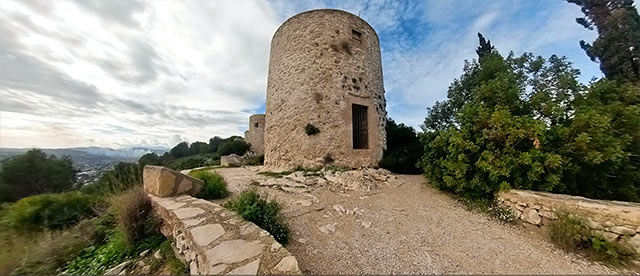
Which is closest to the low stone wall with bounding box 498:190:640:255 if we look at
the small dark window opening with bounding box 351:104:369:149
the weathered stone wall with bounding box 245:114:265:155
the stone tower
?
the stone tower

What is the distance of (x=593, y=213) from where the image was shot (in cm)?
268

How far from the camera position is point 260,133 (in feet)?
65.2

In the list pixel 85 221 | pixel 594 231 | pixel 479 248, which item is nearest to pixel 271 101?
pixel 85 221

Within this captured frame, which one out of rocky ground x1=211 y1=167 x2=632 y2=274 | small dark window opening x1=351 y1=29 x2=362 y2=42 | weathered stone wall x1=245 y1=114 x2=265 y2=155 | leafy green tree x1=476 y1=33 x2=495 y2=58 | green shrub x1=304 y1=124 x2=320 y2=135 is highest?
leafy green tree x1=476 y1=33 x2=495 y2=58

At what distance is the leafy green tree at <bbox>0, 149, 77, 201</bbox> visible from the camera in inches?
266

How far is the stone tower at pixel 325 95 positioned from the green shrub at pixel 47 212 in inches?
202

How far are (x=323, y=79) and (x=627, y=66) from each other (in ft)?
46.9

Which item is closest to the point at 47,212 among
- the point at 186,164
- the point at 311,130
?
the point at 311,130

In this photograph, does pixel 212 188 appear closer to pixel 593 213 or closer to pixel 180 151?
pixel 593 213

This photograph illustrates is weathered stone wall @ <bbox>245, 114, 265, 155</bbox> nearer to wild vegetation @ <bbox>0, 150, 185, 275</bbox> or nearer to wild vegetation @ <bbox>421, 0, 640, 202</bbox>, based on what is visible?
wild vegetation @ <bbox>0, 150, 185, 275</bbox>

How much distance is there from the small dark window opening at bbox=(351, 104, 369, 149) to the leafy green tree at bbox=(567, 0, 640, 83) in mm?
11736

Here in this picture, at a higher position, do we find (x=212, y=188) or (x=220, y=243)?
(x=212, y=188)

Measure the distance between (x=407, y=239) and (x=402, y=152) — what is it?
5.82m

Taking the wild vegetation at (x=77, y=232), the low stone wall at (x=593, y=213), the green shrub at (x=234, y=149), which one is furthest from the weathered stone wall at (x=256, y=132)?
the low stone wall at (x=593, y=213)
